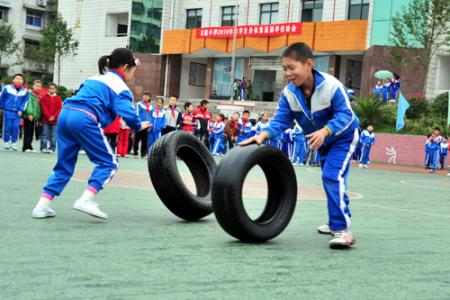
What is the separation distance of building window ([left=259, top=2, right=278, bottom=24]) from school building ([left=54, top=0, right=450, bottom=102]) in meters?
0.07

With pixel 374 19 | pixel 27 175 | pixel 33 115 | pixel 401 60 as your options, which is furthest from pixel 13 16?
pixel 27 175

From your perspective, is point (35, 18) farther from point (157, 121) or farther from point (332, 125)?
point (332, 125)

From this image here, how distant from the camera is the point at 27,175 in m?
10.9

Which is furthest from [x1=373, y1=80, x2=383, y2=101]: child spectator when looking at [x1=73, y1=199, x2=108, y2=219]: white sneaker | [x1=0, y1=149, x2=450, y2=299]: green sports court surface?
[x1=73, y1=199, x2=108, y2=219]: white sneaker

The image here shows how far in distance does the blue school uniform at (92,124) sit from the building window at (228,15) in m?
42.3

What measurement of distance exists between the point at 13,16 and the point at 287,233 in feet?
216

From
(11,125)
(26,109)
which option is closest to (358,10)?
(26,109)

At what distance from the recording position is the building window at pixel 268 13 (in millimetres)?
46125

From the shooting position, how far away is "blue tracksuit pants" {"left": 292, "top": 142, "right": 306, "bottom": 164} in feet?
81.5

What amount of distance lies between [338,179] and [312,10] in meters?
39.7

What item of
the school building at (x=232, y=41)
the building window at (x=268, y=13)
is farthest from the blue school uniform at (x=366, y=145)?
the building window at (x=268, y=13)

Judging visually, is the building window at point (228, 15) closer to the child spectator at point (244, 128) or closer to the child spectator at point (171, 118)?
the child spectator at point (244, 128)

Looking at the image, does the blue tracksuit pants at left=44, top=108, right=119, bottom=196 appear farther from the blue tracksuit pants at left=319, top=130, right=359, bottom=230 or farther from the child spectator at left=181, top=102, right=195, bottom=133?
the child spectator at left=181, top=102, right=195, bottom=133

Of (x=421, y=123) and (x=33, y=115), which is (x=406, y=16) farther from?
(x=33, y=115)
